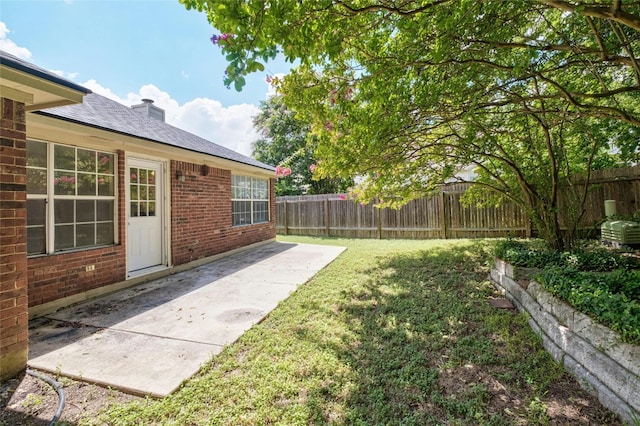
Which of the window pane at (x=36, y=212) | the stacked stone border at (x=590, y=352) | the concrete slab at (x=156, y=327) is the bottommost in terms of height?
the concrete slab at (x=156, y=327)

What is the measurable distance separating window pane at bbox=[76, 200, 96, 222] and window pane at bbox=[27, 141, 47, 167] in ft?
2.57

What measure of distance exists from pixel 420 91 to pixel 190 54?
7.29 m

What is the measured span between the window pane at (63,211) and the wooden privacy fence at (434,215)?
9964 millimetres

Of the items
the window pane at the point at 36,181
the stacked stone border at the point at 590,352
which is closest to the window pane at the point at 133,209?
the window pane at the point at 36,181

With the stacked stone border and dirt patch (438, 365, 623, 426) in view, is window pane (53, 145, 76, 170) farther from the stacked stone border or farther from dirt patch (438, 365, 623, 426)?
the stacked stone border

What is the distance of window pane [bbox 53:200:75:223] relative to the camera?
4.53 meters

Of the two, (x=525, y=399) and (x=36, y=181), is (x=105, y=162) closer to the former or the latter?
(x=36, y=181)

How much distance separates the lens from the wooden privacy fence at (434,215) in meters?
8.20

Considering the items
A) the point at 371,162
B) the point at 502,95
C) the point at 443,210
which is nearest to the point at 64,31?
the point at 371,162

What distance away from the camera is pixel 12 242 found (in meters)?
2.82

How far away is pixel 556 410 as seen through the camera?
7.14 feet

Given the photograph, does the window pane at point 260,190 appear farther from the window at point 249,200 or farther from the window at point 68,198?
the window at point 68,198

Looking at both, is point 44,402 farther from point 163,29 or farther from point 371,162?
point 163,29

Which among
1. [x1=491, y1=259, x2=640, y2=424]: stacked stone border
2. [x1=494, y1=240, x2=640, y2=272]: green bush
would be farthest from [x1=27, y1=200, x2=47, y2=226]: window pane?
[x1=494, y1=240, x2=640, y2=272]: green bush
